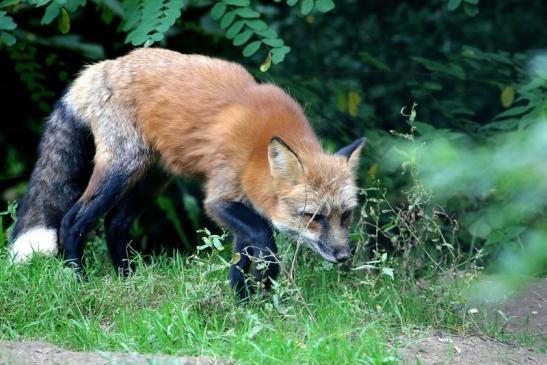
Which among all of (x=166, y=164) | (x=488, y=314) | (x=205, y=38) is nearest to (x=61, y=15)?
(x=166, y=164)

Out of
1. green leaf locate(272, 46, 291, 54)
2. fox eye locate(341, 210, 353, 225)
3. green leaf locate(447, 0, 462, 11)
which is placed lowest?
Answer: fox eye locate(341, 210, 353, 225)

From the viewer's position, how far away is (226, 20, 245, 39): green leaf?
242 inches

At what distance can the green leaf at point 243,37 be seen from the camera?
6.09 m

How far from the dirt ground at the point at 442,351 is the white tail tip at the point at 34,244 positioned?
1658mm

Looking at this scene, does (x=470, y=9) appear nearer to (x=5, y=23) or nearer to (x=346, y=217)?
(x=346, y=217)

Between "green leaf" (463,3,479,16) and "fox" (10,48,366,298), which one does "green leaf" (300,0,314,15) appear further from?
"green leaf" (463,3,479,16)

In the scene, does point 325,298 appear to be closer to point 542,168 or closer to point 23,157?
point 542,168

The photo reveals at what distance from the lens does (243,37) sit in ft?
20.1

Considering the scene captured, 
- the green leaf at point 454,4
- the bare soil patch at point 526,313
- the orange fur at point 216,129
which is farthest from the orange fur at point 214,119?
the bare soil patch at point 526,313

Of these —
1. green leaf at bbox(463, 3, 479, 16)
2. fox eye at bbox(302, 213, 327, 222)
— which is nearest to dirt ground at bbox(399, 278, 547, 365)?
fox eye at bbox(302, 213, 327, 222)

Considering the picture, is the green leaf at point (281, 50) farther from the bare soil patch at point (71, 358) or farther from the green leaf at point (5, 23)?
the bare soil patch at point (71, 358)

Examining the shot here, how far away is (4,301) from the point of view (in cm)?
493

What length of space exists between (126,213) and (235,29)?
5.62 feet

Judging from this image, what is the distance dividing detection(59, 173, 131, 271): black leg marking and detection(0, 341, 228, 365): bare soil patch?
6.32 feet
